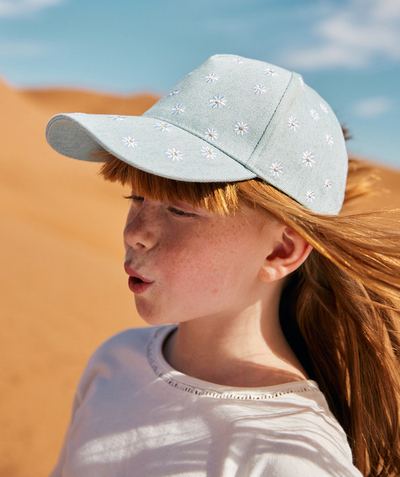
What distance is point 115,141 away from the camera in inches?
47.8

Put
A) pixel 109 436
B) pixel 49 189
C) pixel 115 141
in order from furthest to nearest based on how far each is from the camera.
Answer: pixel 49 189 → pixel 109 436 → pixel 115 141

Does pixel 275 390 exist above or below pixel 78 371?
above

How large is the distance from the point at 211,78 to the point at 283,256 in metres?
0.59

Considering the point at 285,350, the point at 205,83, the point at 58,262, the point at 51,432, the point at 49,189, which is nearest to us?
the point at 205,83

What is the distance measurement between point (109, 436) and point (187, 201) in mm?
820

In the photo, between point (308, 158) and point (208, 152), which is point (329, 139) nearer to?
point (308, 158)

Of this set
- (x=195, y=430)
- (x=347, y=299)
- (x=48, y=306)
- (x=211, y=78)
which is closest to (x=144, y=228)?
(x=211, y=78)

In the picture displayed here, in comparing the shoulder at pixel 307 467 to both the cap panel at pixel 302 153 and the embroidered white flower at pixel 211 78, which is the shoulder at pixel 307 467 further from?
the embroidered white flower at pixel 211 78

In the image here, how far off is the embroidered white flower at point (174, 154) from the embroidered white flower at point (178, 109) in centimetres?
18

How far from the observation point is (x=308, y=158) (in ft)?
4.29

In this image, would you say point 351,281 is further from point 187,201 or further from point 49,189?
point 49,189

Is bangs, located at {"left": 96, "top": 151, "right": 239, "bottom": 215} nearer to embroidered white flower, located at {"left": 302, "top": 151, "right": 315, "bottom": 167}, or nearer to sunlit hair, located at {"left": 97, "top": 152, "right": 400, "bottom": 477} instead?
sunlit hair, located at {"left": 97, "top": 152, "right": 400, "bottom": 477}

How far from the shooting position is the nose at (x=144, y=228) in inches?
52.1

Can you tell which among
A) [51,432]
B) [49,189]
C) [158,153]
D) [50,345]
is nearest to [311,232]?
[158,153]
